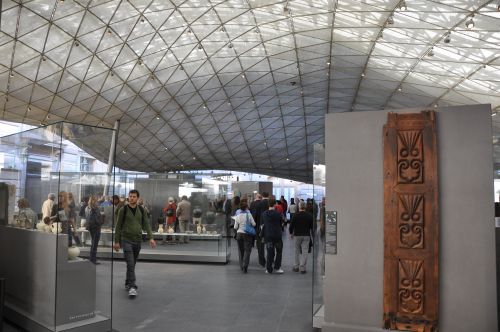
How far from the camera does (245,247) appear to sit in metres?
11.7

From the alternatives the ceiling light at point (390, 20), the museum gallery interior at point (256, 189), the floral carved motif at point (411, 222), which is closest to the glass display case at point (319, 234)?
the museum gallery interior at point (256, 189)

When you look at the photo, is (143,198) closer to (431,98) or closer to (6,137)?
(6,137)

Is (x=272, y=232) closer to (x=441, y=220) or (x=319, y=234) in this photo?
(x=319, y=234)

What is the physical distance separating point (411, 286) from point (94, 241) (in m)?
4.65

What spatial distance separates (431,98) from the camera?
1200 inches

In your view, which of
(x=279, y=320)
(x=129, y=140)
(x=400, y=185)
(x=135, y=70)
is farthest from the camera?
(x=129, y=140)

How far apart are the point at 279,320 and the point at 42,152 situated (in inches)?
185

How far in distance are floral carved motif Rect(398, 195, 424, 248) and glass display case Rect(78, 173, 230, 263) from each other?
8419 mm

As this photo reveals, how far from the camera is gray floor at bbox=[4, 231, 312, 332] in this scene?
678 cm

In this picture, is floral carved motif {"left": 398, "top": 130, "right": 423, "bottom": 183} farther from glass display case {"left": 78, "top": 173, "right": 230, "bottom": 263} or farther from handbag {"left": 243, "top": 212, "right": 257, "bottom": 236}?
glass display case {"left": 78, "top": 173, "right": 230, "bottom": 263}

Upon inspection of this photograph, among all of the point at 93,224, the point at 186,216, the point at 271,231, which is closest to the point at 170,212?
the point at 186,216

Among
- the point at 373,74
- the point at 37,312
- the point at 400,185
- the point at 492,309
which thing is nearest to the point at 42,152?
the point at 37,312

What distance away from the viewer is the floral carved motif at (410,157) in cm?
554

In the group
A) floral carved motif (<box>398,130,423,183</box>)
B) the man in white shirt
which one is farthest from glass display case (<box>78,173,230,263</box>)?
floral carved motif (<box>398,130,423,183</box>)
